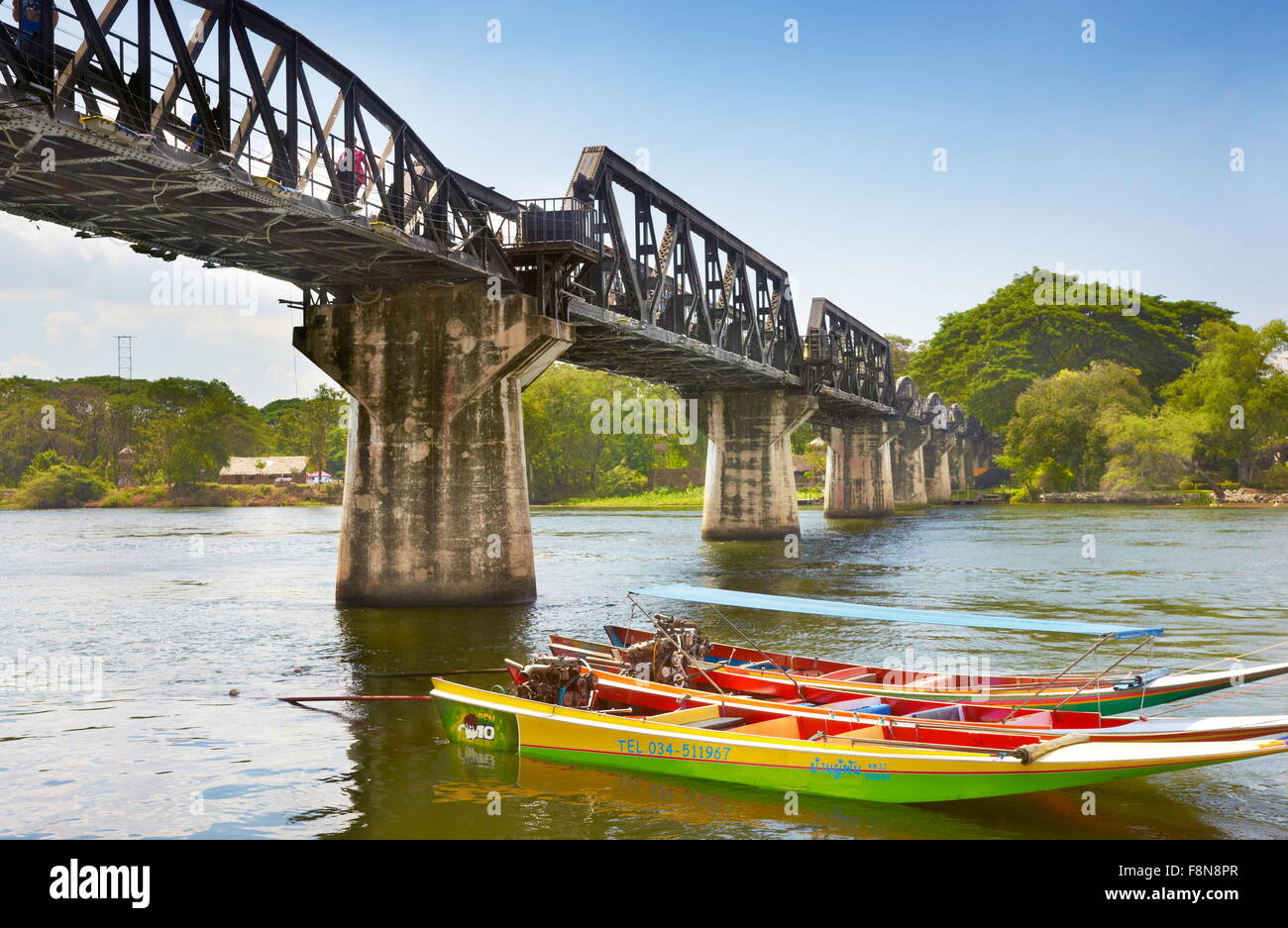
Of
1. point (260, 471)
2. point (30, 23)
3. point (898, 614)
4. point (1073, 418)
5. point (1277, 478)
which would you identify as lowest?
point (898, 614)

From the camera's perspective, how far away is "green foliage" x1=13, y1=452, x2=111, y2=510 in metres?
137

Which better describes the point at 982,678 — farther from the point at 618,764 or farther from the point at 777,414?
the point at 777,414

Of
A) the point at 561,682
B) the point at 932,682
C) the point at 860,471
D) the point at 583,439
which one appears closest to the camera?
the point at 561,682

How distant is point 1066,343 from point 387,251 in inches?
5037

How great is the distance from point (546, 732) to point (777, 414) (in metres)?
51.1

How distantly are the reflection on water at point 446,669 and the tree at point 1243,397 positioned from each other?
55.5 m

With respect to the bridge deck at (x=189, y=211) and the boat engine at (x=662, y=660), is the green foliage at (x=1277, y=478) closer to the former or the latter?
the bridge deck at (x=189, y=211)

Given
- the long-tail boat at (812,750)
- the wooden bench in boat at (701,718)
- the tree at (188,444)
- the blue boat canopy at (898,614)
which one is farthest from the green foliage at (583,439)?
the wooden bench in boat at (701,718)

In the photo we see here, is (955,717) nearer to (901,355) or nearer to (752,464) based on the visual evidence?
(752,464)

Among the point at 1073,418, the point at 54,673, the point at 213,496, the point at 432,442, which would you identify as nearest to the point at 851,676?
the point at 432,442

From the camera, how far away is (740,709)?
53.8ft

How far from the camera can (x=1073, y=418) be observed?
11850 cm

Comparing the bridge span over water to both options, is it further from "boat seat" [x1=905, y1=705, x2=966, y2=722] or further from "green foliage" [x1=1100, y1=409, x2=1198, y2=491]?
"green foliage" [x1=1100, y1=409, x2=1198, y2=491]
